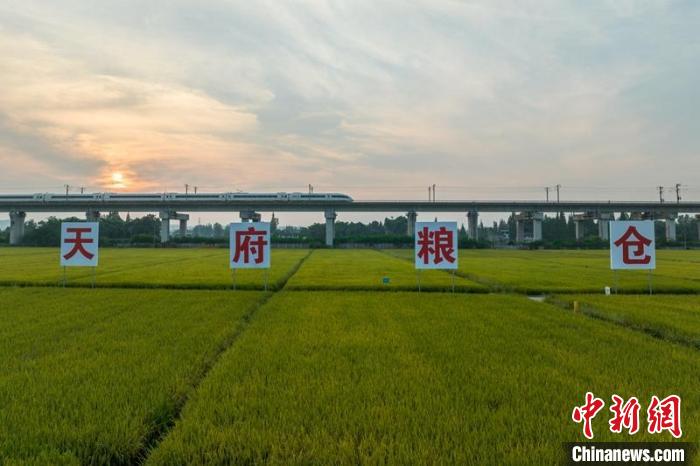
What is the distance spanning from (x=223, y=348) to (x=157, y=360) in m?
1.27

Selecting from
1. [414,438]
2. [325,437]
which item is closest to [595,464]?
[414,438]

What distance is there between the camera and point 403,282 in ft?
57.3

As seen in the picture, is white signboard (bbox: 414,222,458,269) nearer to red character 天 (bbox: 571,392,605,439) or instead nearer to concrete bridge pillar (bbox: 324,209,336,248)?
red character 天 (bbox: 571,392,605,439)

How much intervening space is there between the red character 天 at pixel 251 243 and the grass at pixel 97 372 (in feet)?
14.9

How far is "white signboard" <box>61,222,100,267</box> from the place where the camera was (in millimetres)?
15656

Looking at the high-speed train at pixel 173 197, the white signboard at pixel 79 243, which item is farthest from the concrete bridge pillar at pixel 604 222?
the white signboard at pixel 79 243

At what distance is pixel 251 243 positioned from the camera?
15516mm

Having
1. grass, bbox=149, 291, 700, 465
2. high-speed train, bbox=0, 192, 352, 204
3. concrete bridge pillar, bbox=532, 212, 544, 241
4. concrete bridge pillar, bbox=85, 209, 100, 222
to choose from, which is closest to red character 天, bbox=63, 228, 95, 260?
grass, bbox=149, 291, 700, 465

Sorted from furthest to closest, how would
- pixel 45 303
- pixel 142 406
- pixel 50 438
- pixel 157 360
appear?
pixel 45 303
pixel 157 360
pixel 142 406
pixel 50 438

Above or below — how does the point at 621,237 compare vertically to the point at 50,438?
above

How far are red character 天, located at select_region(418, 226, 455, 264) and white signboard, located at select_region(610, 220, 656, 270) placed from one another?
607cm

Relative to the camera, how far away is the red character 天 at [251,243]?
15.4 meters

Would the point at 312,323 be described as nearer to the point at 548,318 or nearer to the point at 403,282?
the point at 548,318

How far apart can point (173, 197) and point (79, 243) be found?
173 feet
